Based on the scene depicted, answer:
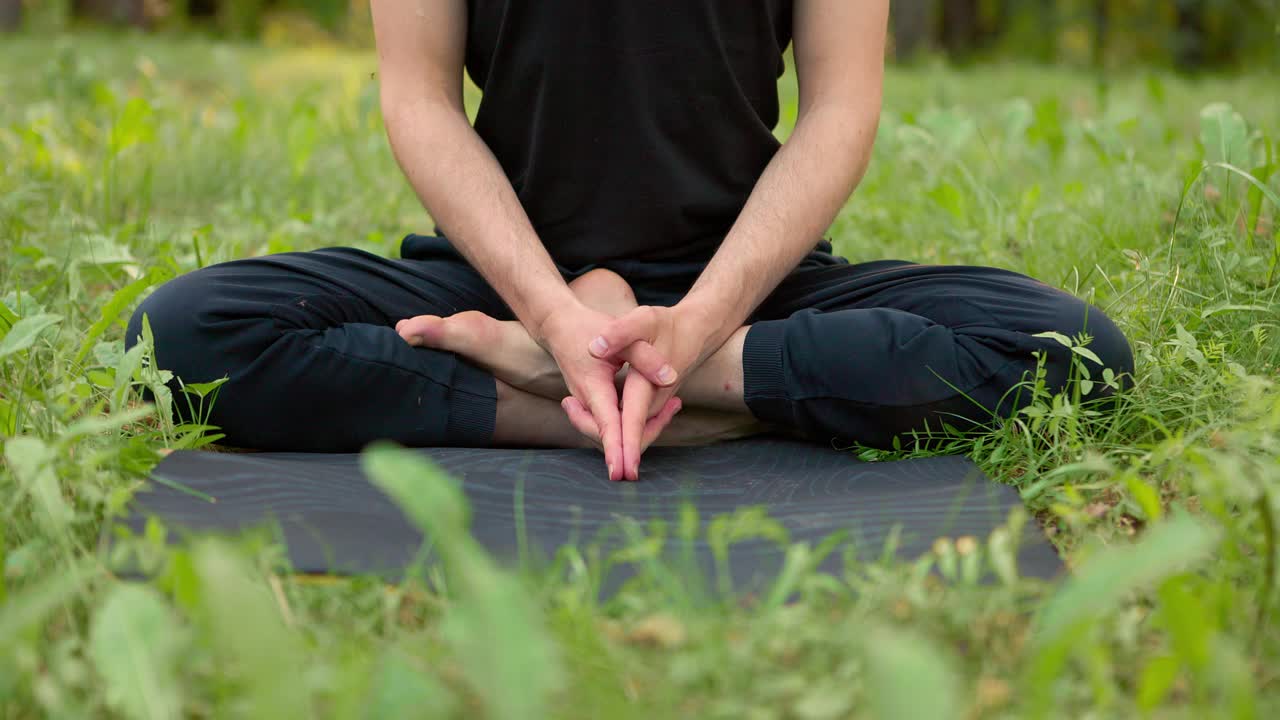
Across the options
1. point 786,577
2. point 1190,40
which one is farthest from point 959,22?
point 786,577

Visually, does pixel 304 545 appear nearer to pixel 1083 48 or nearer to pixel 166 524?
pixel 166 524

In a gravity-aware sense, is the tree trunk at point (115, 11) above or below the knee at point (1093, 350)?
above

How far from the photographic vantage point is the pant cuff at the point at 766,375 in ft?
5.70

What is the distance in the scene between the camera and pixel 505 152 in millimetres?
2035

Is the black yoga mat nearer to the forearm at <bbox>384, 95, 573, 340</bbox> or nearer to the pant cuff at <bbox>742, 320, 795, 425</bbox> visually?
the pant cuff at <bbox>742, 320, 795, 425</bbox>

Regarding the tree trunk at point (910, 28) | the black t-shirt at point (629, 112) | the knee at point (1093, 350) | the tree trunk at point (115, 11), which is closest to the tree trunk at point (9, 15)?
the tree trunk at point (115, 11)

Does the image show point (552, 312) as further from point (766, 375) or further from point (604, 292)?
point (766, 375)

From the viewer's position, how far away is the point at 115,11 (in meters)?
10.1

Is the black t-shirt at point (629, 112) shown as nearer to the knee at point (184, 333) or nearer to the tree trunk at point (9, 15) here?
the knee at point (184, 333)

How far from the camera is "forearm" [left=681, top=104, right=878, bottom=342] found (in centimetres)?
174

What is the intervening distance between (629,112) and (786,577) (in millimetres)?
1044

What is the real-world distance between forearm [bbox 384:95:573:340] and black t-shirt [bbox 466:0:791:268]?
105 millimetres

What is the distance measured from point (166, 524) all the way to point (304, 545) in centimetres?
16

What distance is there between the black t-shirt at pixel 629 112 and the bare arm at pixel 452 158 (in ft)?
0.25
